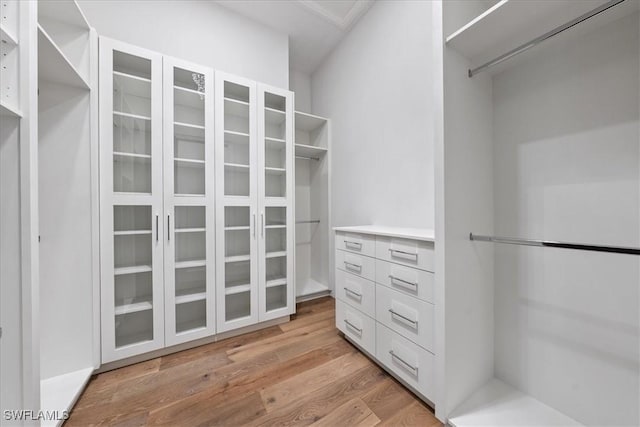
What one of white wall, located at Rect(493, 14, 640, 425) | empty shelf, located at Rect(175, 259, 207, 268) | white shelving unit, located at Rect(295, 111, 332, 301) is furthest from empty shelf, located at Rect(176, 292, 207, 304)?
white wall, located at Rect(493, 14, 640, 425)

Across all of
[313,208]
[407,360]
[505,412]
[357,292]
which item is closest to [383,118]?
[313,208]

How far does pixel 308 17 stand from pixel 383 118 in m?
1.34

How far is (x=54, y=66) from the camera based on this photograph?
1283 millimetres

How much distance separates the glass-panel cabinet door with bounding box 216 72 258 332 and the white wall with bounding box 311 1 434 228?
1061 mm

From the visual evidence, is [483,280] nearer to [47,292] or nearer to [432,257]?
[432,257]

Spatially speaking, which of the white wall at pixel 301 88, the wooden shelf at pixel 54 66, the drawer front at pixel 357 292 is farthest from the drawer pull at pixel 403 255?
the white wall at pixel 301 88

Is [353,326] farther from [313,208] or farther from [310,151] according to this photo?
[310,151]

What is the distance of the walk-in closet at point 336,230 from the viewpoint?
967mm

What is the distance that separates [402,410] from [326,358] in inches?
22.9

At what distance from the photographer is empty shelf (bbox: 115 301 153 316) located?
163 cm

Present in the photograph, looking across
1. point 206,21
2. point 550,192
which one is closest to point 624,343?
point 550,192

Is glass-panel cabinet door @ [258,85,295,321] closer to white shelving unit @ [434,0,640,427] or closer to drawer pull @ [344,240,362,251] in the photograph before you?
drawer pull @ [344,240,362,251]

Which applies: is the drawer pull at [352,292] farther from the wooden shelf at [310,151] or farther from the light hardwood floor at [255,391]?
the wooden shelf at [310,151]

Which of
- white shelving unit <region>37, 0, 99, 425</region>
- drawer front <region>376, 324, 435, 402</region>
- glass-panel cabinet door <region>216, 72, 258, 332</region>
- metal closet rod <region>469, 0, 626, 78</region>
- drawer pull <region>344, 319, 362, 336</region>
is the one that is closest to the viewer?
metal closet rod <region>469, 0, 626, 78</region>
